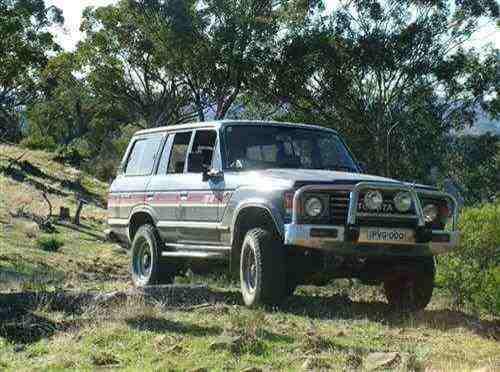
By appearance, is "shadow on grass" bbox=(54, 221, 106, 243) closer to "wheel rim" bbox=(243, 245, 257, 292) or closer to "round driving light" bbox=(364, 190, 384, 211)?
"wheel rim" bbox=(243, 245, 257, 292)

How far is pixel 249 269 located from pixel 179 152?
94.2 inches

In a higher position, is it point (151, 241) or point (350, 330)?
point (151, 241)

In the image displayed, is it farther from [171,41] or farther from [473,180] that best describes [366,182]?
[473,180]

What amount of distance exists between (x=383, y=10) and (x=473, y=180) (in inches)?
435

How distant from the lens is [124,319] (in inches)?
278

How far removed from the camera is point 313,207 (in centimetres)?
789

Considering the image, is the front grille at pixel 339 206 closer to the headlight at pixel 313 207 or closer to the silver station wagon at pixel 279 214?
the silver station wagon at pixel 279 214

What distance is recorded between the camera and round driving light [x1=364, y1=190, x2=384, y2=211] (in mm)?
8008

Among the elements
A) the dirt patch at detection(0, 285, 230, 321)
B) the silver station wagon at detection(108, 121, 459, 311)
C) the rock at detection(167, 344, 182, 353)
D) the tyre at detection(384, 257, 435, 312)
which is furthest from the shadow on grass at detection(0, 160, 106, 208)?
the rock at detection(167, 344, 182, 353)

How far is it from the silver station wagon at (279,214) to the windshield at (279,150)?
1 centimetres

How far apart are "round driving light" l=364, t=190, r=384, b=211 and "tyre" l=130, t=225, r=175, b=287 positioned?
3.37 meters

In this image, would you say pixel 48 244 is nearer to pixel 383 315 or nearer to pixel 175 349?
pixel 383 315

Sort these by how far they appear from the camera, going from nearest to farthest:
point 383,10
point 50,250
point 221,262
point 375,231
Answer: point 375,231 < point 221,262 < point 50,250 < point 383,10

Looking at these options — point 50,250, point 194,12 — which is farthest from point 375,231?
point 194,12
